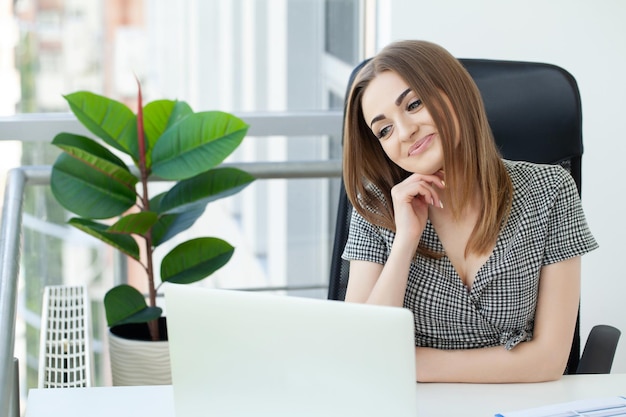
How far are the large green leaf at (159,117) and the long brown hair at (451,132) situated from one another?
79 centimetres

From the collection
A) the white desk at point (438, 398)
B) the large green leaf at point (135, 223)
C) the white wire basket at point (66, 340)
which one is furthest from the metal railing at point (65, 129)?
the white desk at point (438, 398)

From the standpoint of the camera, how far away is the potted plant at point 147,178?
2.26 meters

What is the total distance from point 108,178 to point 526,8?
137 centimetres

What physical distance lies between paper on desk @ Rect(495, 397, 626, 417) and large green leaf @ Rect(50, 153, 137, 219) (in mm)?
1317

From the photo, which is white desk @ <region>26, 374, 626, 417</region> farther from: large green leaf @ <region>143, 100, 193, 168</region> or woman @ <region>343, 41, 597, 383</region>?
large green leaf @ <region>143, 100, 193, 168</region>

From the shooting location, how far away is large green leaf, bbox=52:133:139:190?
222 cm

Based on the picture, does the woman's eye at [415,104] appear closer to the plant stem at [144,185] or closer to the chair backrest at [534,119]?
the chair backrest at [534,119]

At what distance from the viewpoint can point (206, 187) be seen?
236 cm

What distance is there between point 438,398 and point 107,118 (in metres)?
1.24

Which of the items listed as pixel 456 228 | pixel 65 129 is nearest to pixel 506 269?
pixel 456 228

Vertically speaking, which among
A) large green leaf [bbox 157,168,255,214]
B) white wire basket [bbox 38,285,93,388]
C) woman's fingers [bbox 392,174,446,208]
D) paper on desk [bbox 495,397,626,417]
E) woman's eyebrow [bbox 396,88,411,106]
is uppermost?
woman's eyebrow [bbox 396,88,411,106]

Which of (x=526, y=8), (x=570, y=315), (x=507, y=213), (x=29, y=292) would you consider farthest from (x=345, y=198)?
(x=29, y=292)

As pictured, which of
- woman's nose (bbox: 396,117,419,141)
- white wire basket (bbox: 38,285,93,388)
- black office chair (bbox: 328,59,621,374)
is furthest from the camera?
white wire basket (bbox: 38,285,93,388)

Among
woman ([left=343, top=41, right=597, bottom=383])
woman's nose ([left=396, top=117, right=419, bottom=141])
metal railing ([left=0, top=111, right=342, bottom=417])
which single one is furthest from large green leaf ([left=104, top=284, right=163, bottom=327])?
woman's nose ([left=396, top=117, right=419, bottom=141])
